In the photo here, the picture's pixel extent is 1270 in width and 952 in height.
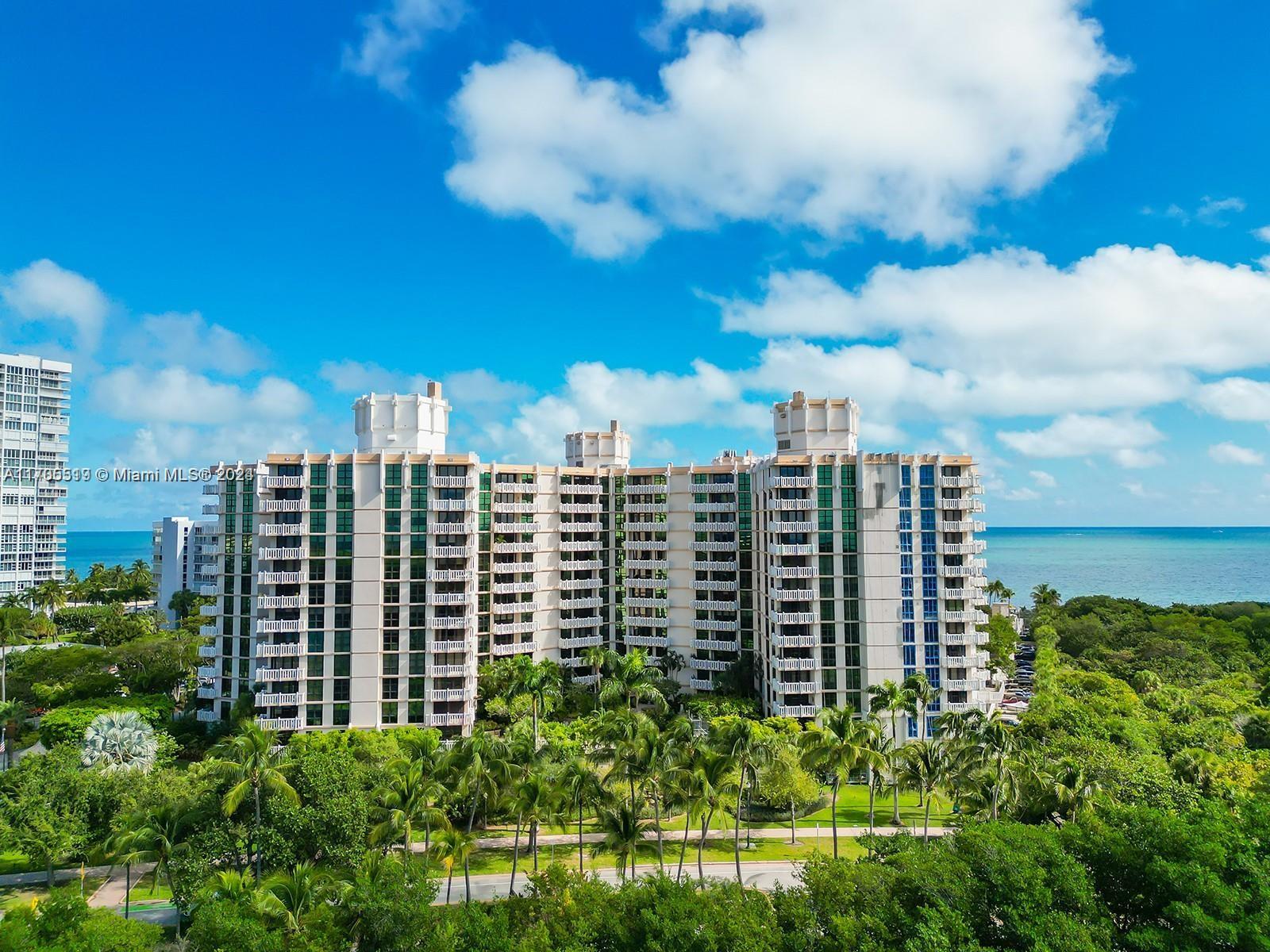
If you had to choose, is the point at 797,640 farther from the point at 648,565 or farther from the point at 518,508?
the point at 518,508

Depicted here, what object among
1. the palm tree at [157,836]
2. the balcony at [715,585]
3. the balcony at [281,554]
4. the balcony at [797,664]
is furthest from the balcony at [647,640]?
the palm tree at [157,836]

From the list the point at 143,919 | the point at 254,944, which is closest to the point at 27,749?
the point at 143,919

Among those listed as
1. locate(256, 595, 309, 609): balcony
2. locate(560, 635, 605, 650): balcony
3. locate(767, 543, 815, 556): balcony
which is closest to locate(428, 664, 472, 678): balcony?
locate(256, 595, 309, 609): balcony

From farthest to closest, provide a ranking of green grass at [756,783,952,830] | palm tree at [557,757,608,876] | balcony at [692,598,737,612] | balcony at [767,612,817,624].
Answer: balcony at [692,598,737,612]
balcony at [767,612,817,624]
green grass at [756,783,952,830]
palm tree at [557,757,608,876]

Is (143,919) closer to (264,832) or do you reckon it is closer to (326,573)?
(264,832)

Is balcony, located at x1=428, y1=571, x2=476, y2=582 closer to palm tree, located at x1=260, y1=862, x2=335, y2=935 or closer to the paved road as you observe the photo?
the paved road

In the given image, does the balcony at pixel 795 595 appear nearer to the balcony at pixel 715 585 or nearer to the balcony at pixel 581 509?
the balcony at pixel 715 585

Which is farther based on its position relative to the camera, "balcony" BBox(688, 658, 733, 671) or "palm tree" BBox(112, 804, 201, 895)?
"balcony" BBox(688, 658, 733, 671)
